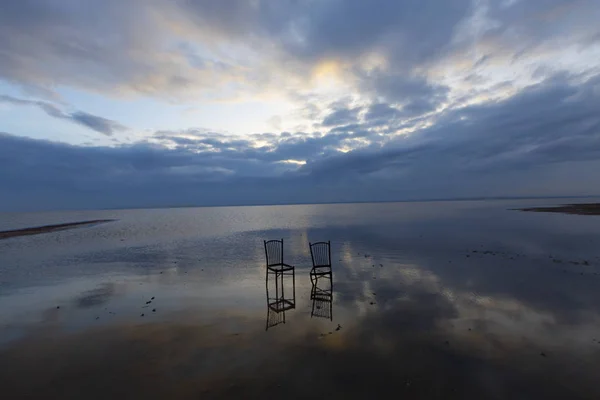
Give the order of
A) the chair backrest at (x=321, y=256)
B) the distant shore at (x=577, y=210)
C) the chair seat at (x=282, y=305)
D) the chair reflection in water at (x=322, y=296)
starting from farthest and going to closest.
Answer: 1. the distant shore at (x=577, y=210)
2. the chair backrest at (x=321, y=256)
3. the chair seat at (x=282, y=305)
4. the chair reflection in water at (x=322, y=296)

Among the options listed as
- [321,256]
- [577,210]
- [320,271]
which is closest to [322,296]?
[320,271]

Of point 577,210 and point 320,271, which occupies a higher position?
point 577,210

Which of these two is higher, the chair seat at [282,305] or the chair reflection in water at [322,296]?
the chair seat at [282,305]

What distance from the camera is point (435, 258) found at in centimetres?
1792

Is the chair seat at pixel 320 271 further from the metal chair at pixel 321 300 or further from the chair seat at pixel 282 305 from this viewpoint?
the chair seat at pixel 282 305

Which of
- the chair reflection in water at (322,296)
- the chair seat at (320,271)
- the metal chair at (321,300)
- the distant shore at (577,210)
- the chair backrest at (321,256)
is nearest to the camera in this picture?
the metal chair at (321,300)

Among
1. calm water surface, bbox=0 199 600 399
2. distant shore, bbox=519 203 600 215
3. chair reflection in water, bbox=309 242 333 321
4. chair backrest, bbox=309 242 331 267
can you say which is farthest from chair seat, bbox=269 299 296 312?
distant shore, bbox=519 203 600 215

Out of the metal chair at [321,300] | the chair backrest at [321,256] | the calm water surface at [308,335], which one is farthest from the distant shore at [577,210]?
the metal chair at [321,300]

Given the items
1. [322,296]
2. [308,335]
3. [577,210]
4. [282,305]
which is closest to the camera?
[308,335]

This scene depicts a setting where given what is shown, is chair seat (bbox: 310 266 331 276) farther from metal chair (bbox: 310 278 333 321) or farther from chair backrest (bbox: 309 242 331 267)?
chair backrest (bbox: 309 242 331 267)

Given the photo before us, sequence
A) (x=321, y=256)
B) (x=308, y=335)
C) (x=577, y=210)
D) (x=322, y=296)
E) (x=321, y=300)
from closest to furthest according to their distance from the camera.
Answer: (x=308, y=335) < (x=321, y=300) < (x=322, y=296) < (x=321, y=256) < (x=577, y=210)

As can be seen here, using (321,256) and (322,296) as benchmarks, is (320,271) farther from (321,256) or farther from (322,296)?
(321,256)

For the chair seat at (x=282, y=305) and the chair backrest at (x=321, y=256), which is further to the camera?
the chair backrest at (x=321, y=256)

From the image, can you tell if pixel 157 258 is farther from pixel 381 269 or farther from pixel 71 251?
pixel 381 269
